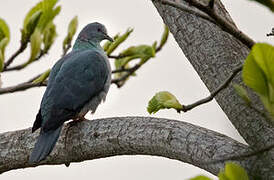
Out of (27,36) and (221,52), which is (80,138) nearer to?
(27,36)

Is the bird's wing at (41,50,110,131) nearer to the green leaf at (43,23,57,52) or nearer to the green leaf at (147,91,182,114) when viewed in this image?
the green leaf at (43,23,57,52)

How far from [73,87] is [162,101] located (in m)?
2.23

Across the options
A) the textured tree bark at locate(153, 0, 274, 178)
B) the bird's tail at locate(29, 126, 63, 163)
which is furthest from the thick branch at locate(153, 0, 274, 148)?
the bird's tail at locate(29, 126, 63, 163)

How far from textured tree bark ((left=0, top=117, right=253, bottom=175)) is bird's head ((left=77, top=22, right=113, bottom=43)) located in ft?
5.49

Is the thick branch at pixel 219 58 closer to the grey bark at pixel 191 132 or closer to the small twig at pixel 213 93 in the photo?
the grey bark at pixel 191 132

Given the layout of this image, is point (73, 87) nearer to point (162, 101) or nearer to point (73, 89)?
point (73, 89)

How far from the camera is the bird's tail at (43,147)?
107 inches

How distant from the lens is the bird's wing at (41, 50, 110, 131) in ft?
12.2

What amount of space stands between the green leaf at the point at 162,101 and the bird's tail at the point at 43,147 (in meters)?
1.05

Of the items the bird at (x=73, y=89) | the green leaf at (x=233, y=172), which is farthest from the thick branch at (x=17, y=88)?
the green leaf at (x=233, y=172)

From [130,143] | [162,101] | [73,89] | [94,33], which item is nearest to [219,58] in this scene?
[130,143]

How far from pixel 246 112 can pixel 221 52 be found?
32 centimetres

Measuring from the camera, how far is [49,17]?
231 cm

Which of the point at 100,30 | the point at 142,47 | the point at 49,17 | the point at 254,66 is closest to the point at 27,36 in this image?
the point at 49,17
